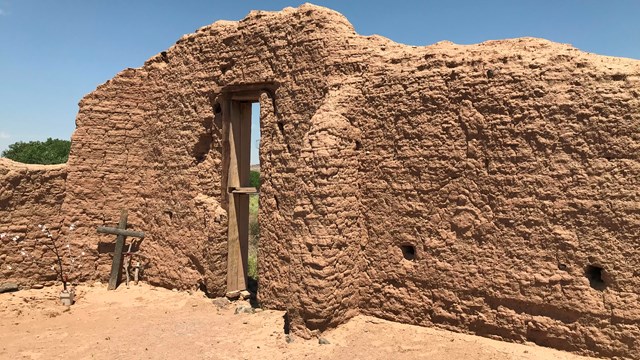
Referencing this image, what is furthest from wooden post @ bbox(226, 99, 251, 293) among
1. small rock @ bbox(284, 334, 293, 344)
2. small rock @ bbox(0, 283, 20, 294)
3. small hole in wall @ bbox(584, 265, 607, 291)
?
small hole in wall @ bbox(584, 265, 607, 291)

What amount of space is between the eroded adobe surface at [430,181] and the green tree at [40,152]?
84.6 ft

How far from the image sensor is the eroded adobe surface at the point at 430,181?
16.9 ft

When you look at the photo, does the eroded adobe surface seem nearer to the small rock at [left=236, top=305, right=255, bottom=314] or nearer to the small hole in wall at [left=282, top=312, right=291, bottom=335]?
the small hole in wall at [left=282, top=312, right=291, bottom=335]

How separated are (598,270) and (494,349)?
4.92 feet

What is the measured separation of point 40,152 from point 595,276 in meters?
33.1

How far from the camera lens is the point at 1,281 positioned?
27.4 feet

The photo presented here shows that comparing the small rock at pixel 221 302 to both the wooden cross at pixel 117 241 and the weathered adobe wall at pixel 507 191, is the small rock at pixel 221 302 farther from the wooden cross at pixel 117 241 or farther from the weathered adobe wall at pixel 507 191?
the weathered adobe wall at pixel 507 191

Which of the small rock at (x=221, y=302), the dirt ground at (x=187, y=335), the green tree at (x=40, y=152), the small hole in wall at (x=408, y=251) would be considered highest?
the green tree at (x=40, y=152)

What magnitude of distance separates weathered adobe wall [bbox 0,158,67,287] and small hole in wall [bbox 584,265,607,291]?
8.90m

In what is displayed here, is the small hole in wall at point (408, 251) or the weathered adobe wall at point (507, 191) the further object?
the small hole in wall at point (408, 251)

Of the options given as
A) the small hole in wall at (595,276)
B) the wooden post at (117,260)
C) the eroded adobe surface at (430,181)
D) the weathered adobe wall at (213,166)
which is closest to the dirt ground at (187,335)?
the eroded adobe surface at (430,181)

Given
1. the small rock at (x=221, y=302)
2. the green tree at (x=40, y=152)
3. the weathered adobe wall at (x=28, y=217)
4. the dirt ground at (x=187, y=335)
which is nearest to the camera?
the dirt ground at (x=187, y=335)

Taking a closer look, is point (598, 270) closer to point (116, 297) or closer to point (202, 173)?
point (202, 173)

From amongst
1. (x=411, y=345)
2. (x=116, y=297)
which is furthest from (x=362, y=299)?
(x=116, y=297)
